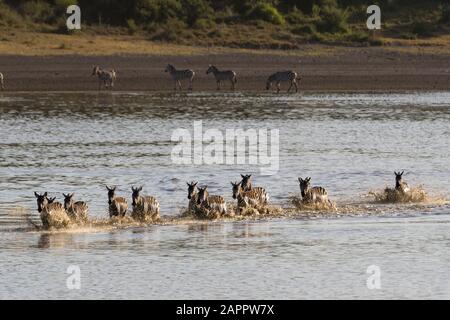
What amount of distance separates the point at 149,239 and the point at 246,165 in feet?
27.4

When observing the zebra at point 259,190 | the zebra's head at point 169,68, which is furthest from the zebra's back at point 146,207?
the zebra's head at point 169,68

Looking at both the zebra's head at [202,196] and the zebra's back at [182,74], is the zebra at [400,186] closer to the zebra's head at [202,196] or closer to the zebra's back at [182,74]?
the zebra's head at [202,196]

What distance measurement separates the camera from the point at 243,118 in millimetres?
36438

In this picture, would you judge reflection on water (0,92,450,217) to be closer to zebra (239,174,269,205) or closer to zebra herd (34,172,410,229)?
zebra herd (34,172,410,229)

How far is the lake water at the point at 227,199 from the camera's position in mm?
15992

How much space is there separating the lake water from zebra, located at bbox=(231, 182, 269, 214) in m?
0.47

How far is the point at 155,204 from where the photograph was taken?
19.6m

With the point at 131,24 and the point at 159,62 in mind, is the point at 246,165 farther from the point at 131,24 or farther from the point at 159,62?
the point at 131,24

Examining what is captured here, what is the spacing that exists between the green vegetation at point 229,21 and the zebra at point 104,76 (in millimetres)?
7150

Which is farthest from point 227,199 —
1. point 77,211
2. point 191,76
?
point 191,76

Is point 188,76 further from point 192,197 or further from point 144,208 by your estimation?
point 144,208

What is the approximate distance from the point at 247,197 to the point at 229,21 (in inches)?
1411

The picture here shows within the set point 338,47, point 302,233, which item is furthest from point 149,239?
point 338,47

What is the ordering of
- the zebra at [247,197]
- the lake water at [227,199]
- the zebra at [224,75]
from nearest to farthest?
the lake water at [227,199], the zebra at [247,197], the zebra at [224,75]
